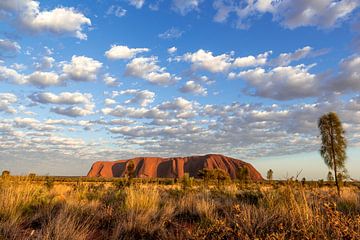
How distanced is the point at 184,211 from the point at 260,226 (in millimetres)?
3510

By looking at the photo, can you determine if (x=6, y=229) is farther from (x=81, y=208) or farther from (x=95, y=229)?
(x=81, y=208)

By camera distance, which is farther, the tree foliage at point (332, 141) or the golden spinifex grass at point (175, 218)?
the tree foliage at point (332, 141)

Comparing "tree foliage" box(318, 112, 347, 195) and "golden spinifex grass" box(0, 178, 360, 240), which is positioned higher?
"tree foliage" box(318, 112, 347, 195)

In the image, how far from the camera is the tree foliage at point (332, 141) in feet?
74.1

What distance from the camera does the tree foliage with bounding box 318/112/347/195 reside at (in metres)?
22.6

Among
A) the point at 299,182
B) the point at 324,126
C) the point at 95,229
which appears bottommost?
the point at 95,229

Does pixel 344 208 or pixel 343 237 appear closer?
pixel 343 237

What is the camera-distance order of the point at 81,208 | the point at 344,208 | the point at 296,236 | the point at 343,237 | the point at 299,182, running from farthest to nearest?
the point at 344,208 → the point at 81,208 → the point at 299,182 → the point at 296,236 → the point at 343,237

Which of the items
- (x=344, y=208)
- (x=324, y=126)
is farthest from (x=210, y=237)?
(x=324, y=126)

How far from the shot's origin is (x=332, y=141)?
22.9 metres

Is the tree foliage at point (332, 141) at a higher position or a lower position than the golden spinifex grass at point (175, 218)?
higher

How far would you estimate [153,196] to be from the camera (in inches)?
363

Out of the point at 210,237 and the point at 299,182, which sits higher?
the point at 299,182

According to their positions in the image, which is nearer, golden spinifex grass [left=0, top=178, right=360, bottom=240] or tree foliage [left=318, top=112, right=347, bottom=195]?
golden spinifex grass [left=0, top=178, right=360, bottom=240]
